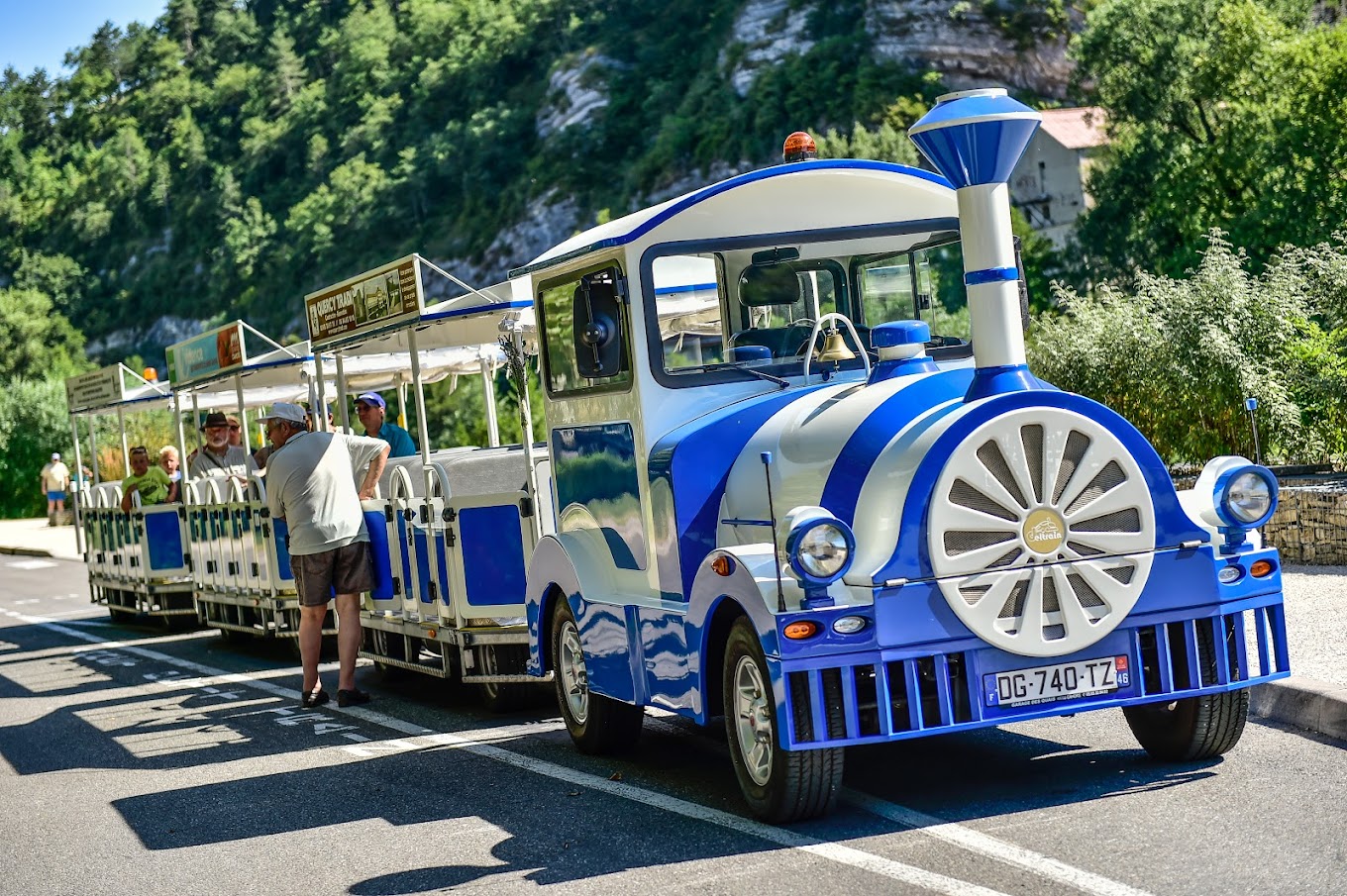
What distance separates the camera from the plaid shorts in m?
11.2

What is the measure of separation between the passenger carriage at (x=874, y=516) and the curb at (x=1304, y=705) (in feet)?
1.90

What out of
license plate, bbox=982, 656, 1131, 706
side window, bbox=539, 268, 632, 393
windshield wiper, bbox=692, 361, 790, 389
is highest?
side window, bbox=539, 268, 632, 393

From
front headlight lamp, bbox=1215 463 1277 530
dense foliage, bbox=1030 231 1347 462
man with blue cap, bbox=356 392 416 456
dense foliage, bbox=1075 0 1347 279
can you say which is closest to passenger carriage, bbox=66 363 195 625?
→ man with blue cap, bbox=356 392 416 456

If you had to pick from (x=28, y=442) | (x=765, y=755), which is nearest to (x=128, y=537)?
(x=765, y=755)

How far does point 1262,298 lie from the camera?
16.2m

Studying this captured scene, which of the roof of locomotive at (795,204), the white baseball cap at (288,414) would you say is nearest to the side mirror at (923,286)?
the roof of locomotive at (795,204)

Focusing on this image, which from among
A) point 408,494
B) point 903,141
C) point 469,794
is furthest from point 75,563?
point 903,141

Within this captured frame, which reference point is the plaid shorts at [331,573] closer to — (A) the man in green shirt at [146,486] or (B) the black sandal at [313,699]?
(B) the black sandal at [313,699]

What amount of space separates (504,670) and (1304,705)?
4607 millimetres

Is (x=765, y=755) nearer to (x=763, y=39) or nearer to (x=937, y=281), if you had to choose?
(x=937, y=281)

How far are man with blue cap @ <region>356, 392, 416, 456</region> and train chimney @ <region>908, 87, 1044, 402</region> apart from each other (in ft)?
21.3

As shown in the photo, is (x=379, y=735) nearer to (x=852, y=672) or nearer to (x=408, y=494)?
(x=408, y=494)

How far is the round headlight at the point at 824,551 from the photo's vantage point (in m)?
6.25

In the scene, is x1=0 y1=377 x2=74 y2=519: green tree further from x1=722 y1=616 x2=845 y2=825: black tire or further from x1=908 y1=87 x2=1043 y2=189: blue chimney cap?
x1=908 y1=87 x2=1043 y2=189: blue chimney cap
